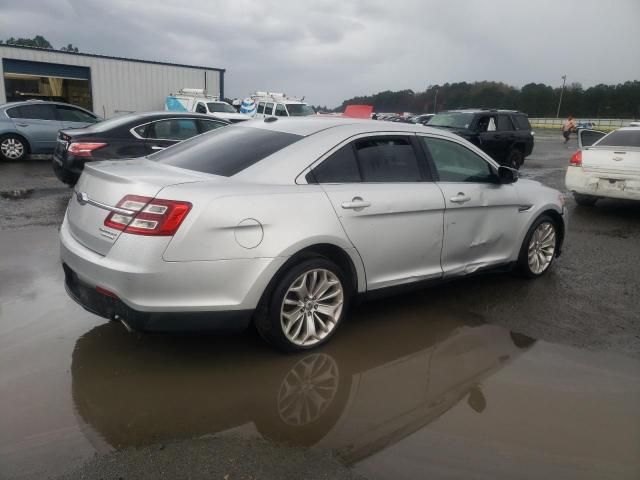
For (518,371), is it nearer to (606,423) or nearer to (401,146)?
(606,423)

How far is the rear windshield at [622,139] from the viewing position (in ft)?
28.3

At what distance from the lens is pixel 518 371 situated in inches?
137

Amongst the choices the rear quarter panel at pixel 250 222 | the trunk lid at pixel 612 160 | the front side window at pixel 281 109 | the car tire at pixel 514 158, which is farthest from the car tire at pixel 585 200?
the front side window at pixel 281 109

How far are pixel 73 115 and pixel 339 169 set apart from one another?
1141 cm

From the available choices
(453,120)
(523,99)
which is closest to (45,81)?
(453,120)

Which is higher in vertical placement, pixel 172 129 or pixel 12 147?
pixel 172 129

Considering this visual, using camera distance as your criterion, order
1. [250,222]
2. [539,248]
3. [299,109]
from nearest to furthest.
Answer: [250,222], [539,248], [299,109]

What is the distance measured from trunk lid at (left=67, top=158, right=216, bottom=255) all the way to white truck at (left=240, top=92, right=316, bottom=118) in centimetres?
1747

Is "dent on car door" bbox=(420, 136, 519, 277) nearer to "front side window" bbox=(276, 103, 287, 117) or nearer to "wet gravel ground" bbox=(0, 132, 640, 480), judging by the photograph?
"wet gravel ground" bbox=(0, 132, 640, 480)

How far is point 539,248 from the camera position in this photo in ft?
17.5

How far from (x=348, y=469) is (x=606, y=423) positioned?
1541 millimetres

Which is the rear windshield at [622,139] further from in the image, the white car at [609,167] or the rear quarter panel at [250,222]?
the rear quarter panel at [250,222]

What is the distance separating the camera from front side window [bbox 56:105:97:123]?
12.7 m

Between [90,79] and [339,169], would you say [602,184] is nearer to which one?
[339,169]
